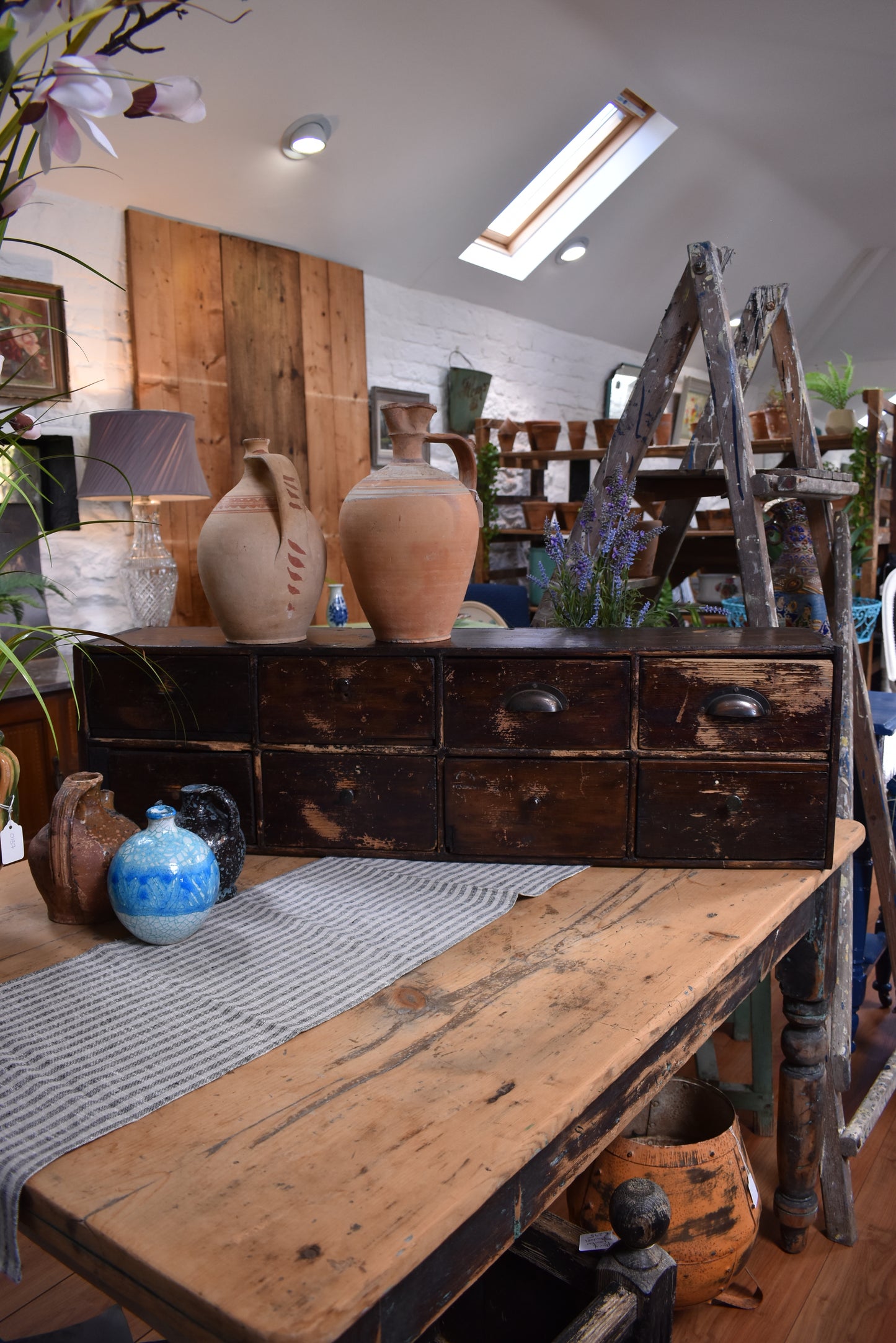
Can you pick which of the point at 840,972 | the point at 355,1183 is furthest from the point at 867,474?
the point at 355,1183

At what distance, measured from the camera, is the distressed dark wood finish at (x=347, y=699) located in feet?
4.27

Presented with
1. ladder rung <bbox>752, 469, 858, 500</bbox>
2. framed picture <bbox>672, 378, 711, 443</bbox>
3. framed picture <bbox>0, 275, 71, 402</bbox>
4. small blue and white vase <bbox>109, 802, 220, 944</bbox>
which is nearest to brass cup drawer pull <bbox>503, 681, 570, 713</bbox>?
small blue and white vase <bbox>109, 802, 220, 944</bbox>

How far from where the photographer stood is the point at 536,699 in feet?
4.17

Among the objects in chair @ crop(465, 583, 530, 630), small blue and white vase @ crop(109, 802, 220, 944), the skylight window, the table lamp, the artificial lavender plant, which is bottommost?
small blue and white vase @ crop(109, 802, 220, 944)

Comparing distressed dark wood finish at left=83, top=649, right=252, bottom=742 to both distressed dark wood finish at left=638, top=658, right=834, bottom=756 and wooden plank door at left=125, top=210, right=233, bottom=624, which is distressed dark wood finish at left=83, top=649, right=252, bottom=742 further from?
wooden plank door at left=125, top=210, right=233, bottom=624

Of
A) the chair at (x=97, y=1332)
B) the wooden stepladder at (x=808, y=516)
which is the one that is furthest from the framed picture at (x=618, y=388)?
the chair at (x=97, y=1332)

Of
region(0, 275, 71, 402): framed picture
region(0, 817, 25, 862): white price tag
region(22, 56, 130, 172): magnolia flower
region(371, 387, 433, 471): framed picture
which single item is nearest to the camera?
region(22, 56, 130, 172): magnolia flower

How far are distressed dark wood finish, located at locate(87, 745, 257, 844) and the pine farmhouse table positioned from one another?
0.79ft

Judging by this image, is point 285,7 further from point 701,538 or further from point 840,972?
point 840,972

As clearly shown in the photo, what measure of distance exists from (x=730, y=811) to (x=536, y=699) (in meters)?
0.29

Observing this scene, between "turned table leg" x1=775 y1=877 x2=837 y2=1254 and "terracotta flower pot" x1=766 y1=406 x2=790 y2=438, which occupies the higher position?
"terracotta flower pot" x1=766 y1=406 x2=790 y2=438

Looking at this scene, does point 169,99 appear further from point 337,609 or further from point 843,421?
point 843,421

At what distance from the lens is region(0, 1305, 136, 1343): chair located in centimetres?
130

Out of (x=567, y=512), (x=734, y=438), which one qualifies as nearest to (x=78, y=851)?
(x=734, y=438)
